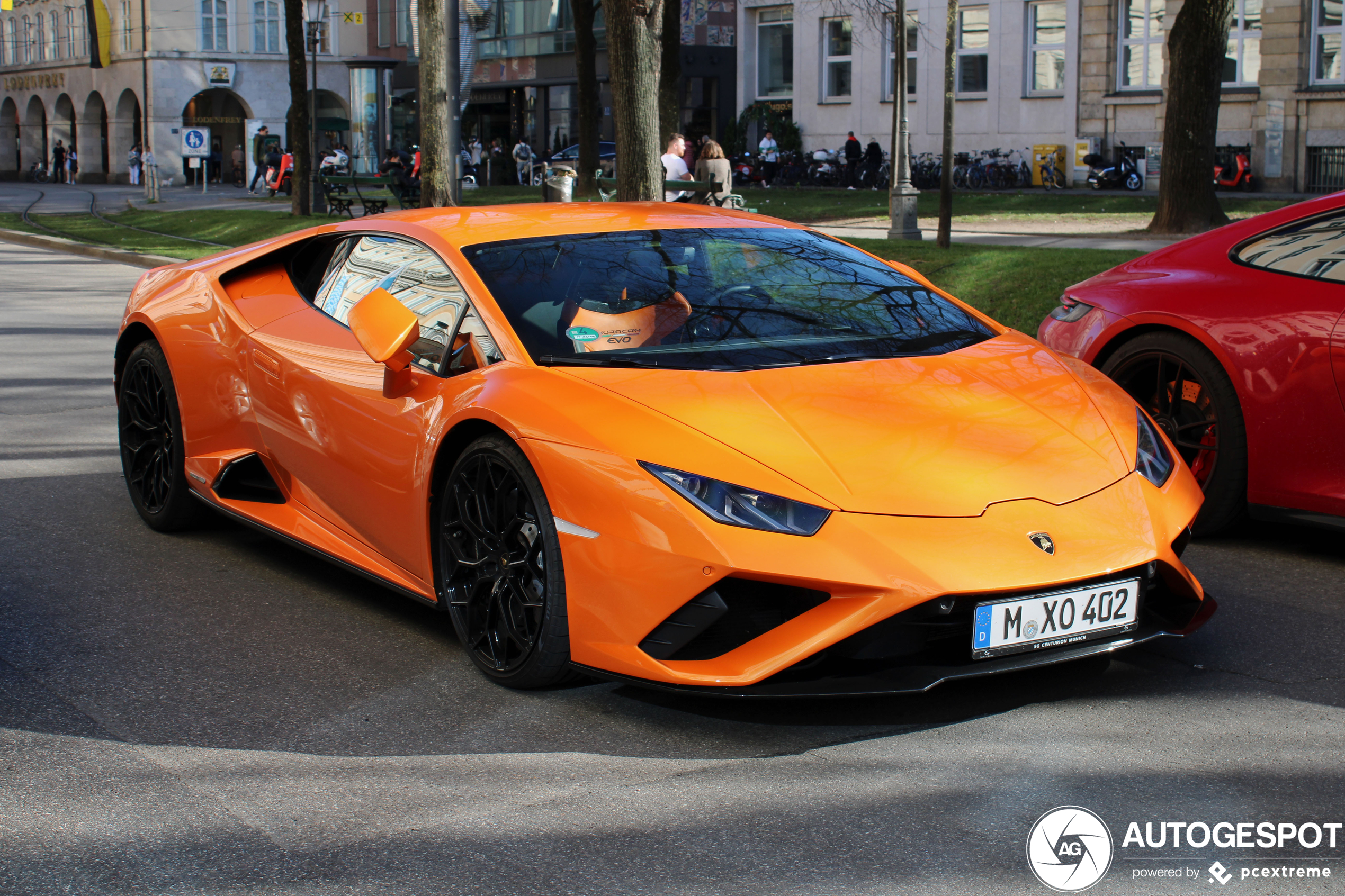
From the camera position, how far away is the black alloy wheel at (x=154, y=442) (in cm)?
562

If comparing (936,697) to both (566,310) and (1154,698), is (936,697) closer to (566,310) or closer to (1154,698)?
(1154,698)

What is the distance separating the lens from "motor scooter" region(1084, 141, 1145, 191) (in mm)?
31781

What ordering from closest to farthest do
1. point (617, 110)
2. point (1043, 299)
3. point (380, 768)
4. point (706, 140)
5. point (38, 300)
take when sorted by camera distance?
point (380, 768), point (1043, 299), point (617, 110), point (38, 300), point (706, 140)

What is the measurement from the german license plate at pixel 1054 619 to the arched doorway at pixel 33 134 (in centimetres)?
7693

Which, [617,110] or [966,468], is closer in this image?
[966,468]

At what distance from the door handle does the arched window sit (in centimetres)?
6150

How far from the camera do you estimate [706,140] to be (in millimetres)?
19938

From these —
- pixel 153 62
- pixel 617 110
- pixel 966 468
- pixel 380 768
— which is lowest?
pixel 380 768

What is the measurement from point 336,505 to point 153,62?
61.2 metres

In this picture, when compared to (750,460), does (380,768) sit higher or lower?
lower

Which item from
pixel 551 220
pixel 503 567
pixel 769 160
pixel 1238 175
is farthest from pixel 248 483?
pixel 769 160

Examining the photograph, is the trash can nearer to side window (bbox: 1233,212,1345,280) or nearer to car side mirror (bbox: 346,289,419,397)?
side window (bbox: 1233,212,1345,280)

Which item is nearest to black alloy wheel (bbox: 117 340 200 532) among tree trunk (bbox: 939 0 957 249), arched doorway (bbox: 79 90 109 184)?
tree trunk (bbox: 939 0 957 249)

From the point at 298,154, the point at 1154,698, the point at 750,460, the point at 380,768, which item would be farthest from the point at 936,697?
the point at 298,154
